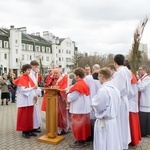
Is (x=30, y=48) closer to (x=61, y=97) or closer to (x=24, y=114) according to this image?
(x=24, y=114)

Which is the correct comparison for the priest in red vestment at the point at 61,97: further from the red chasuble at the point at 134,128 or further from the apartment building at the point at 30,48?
the apartment building at the point at 30,48

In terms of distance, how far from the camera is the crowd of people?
4484mm

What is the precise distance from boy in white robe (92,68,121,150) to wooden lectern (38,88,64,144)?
6.58 ft

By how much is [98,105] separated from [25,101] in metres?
3.08

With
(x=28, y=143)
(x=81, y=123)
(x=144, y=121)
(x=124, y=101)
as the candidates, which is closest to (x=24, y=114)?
(x=28, y=143)

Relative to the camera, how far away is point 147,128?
7.14 m

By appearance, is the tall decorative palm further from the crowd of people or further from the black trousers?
the black trousers

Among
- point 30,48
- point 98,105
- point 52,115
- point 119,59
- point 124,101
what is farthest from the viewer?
point 30,48

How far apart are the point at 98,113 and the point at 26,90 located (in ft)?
9.70

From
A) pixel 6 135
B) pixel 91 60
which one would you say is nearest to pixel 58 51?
pixel 91 60

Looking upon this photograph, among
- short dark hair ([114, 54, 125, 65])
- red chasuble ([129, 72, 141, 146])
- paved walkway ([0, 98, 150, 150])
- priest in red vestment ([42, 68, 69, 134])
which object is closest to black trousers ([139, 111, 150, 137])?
paved walkway ([0, 98, 150, 150])

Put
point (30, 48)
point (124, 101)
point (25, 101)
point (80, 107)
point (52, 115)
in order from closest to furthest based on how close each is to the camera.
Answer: point (124, 101) < point (80, 107) < point (52, 115) < point (25, 101) < point (30, 48)

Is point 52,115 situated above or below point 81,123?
above

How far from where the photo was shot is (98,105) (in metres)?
4.35
